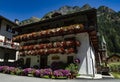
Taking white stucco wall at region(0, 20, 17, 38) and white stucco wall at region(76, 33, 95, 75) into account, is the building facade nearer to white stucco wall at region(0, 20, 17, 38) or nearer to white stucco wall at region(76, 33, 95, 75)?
white stucco wall at region(0, 20, 17, 38)

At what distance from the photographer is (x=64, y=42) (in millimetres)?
21484

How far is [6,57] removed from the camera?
112 feet

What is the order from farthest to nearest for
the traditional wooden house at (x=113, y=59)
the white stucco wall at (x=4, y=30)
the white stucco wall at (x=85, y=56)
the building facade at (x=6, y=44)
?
the traditional wooden house at (x=113, y=59), the white stucco wall at (x=4, y=30), the building facade at (x=6, y=44), the white stucco wall at (x=85, y=56)

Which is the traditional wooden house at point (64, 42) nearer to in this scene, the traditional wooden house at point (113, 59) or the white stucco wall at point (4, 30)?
the white stucco wall at point (4, 30)

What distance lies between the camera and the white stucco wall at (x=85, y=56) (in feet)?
67.8

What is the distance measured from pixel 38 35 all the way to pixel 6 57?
43.6 ft

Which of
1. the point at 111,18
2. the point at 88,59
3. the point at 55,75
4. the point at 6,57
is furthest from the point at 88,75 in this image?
the point at 111,18

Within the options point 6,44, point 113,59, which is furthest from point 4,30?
point 113,59

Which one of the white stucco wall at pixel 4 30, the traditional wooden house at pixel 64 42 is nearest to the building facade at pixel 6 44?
the white stucco wall at pixel 4 30

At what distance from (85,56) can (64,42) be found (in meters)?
3.36

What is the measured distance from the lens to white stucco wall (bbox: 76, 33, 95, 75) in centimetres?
2067

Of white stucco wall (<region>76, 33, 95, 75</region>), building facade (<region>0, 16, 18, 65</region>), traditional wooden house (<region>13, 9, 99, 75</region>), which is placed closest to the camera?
white stucco wall (<region>76, 33, 95, 75</region>)

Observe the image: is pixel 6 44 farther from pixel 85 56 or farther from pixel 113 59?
pixel 113 59

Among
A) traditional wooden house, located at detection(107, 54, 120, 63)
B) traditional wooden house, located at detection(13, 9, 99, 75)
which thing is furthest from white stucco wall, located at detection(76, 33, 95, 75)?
traditional wooden house, located at detection(107, 54, 120, 63)
